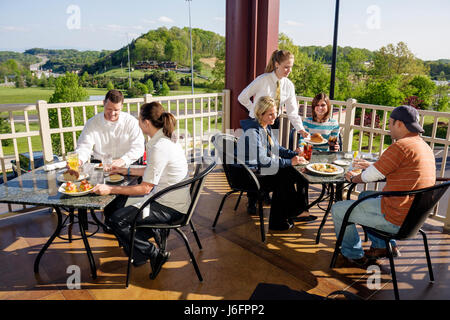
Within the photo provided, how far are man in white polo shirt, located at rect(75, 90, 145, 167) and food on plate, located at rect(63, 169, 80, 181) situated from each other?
1.95 ft

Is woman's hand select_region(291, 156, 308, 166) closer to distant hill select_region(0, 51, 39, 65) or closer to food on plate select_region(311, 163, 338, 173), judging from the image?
food on plate select_region(311, 163, 338, 173)

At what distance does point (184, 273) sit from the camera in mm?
2348

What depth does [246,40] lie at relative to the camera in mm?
4699

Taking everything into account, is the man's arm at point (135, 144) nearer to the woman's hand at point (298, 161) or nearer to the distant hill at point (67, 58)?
the woman's hand at point (298, 161)

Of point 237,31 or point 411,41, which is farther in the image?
point 411,41

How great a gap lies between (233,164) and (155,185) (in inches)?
34.7

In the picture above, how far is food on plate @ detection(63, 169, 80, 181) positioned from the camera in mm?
2094

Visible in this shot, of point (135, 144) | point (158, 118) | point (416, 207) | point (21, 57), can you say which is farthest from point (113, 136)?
point (21, 57)

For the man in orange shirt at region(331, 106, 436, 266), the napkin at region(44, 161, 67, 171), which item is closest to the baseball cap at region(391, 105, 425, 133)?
the man in orange shirt at region(331, 106, 436, 266)

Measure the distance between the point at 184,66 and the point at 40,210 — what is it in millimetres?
55165

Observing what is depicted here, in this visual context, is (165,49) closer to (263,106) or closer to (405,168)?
(263,106)

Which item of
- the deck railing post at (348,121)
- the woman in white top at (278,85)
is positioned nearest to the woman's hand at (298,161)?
the woman in white top at (278,85)
